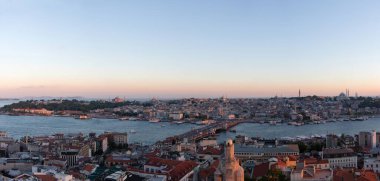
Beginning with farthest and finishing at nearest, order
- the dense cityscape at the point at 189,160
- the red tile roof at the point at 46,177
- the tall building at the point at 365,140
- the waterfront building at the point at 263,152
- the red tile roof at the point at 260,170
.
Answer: the tall building at the point at 365,140 < the waterfront building at the point at 263,152 < the red tile roof at the point at 260,170 < the dense cityscape at the point at 189,160 < the red tile roof at the point at 46,177

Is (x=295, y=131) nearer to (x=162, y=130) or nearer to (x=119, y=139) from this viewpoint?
(x=162, y=130)

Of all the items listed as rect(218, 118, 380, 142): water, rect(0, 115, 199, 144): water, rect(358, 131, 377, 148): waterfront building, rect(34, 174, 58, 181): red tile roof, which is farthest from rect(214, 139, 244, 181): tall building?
rect(218, 118, 380, 142): water

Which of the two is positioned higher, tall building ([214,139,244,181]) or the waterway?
tall building ([214,139,244,181])

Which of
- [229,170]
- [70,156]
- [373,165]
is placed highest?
[229,170]

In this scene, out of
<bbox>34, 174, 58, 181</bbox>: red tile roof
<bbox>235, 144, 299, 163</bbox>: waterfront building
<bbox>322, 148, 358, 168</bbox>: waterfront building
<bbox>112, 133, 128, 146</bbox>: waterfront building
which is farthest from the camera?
<bbox>112, 133, 128, 146</bbox>: waterfront building

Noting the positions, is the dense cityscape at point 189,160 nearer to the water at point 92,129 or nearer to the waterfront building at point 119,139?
the waterfront building at point 119,139

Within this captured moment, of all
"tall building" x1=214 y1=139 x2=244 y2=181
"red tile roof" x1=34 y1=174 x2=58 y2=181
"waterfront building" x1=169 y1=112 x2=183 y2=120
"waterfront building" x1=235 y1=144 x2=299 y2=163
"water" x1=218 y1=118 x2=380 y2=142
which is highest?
"tall building" x1=214 y1=139 x2=244 y2=181

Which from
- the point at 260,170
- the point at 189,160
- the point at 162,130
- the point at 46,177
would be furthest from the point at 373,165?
the point at 162,130

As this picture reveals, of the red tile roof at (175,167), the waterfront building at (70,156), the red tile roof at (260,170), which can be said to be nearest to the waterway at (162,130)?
the waterfront building at (70,156)

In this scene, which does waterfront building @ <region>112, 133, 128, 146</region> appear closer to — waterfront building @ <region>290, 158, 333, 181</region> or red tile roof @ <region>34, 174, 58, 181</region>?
red tile roof @ <region>34, 174, 58, 181</region>
